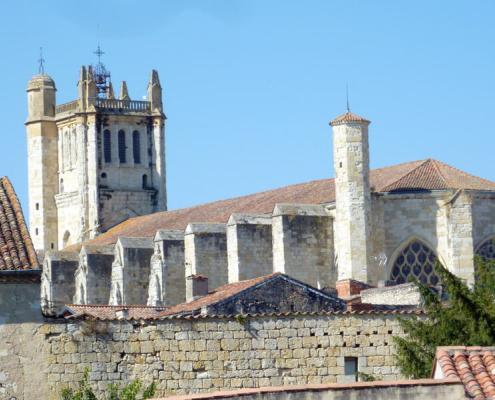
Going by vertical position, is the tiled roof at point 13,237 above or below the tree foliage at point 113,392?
above

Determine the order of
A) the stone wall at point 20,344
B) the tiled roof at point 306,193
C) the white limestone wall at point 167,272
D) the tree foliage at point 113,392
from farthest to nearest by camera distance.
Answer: the white limestone wall at point 167,272 → the tiled roof at point 306,193 → the stone wall at point 20,344 → the tree foliage at point 113,392

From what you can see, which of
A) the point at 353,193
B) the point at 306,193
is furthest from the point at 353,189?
the point at 306,193

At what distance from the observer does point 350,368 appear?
2566 cm

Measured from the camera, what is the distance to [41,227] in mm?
89000

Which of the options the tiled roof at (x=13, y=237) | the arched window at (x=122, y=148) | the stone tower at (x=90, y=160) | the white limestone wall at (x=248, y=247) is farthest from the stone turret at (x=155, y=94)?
the tiled roof at (x=13, y=237)

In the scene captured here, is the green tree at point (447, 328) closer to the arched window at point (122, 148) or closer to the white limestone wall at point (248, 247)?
the white limestone wall at point (248, 247)

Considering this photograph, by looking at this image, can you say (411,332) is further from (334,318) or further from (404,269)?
(404,269)

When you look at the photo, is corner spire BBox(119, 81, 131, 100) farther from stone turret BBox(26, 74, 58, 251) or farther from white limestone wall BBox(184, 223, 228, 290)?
white limestone wall BBox(184, 223, 228, 290)

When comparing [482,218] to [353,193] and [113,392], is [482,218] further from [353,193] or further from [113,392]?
[113,392]

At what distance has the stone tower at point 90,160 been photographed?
284 feet

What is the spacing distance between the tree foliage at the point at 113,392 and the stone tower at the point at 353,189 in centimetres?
3365

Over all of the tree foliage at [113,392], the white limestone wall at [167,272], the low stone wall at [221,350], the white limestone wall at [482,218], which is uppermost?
the white limestone wall at [482,218]

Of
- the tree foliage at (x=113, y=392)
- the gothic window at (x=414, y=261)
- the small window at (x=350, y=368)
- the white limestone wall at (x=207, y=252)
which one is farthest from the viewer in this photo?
the white limestone wall at (x=207, y=252)

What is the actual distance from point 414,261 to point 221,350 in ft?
111
